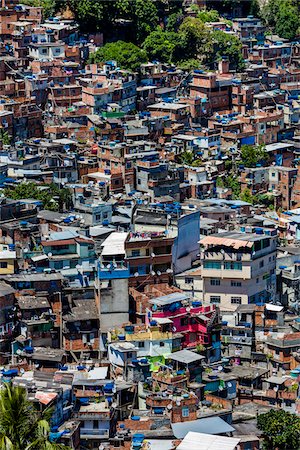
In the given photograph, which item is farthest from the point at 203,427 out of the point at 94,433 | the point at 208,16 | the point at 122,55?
the point at 208,16

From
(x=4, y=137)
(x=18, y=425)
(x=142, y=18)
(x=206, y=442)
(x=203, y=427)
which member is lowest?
(x=203, y=427)

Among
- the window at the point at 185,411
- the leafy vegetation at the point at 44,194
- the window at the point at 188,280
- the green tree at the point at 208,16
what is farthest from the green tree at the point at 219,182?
the window at the point at 185,411

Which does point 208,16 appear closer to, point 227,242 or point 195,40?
point 195,40

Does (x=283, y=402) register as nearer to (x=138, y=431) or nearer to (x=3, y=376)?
(x=138, y=431)

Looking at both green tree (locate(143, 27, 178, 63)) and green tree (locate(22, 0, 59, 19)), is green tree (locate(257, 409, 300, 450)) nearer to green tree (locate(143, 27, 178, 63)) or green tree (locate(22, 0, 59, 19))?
green tree (locate(143, 27, 178, 63))

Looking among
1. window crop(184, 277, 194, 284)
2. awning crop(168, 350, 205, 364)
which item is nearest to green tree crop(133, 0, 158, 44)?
window crop(184, 277, 194, 284)

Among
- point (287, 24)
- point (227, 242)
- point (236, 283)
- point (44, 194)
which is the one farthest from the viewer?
point (287, 24)

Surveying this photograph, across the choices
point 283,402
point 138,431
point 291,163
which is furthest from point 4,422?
point 291,163
